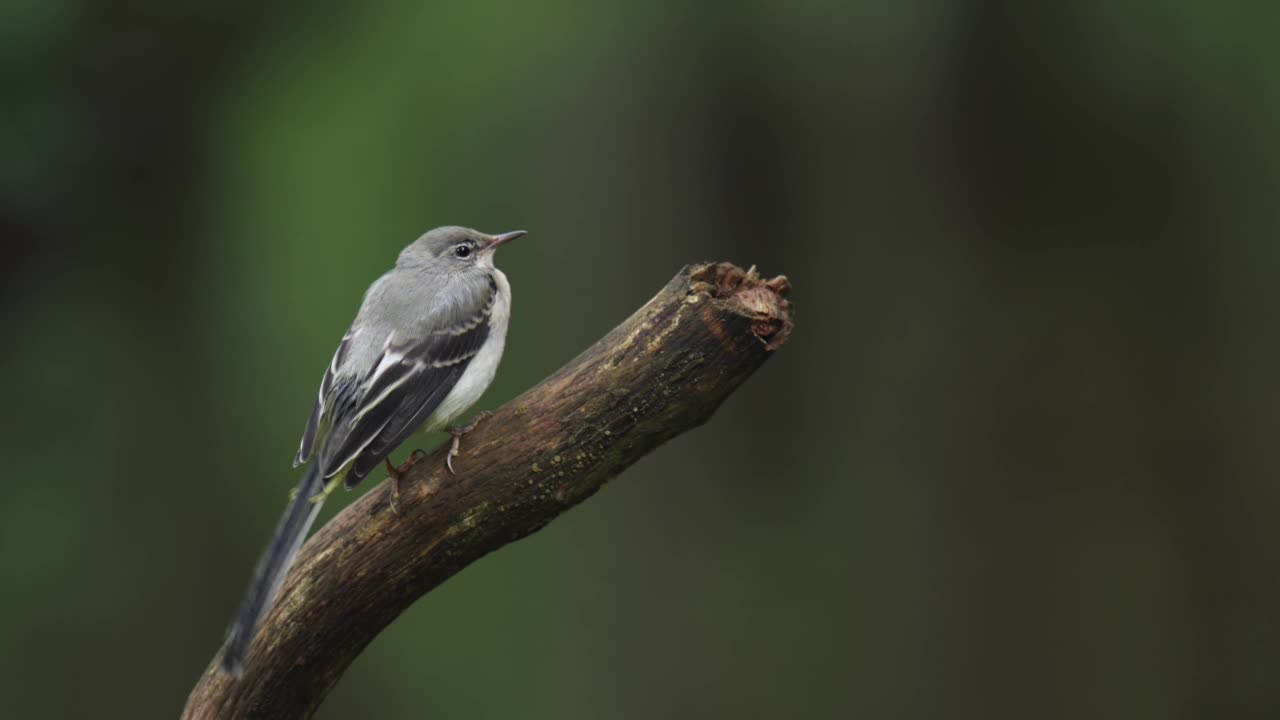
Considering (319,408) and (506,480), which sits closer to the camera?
(506,480)

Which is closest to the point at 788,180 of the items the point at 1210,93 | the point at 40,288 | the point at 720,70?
the point at 720,70

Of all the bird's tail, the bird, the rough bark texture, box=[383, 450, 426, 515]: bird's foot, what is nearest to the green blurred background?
the bird

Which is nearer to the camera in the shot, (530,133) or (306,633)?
(306,633)

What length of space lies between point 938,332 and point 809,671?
245 cm

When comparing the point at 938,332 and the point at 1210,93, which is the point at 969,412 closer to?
the point at 938,332

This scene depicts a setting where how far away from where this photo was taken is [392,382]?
15.9 feet

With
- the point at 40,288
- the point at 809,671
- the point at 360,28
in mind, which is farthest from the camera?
the point at 40,288

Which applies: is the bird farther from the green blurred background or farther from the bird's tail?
the green blurred background

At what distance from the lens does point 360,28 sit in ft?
29.2

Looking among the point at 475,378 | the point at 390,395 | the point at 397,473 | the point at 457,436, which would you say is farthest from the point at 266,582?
the point at 475,378

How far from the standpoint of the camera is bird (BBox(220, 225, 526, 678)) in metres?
4.24

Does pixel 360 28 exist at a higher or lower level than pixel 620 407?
higher

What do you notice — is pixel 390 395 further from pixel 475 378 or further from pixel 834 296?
pixel 834 296

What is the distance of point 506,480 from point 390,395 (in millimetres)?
754
